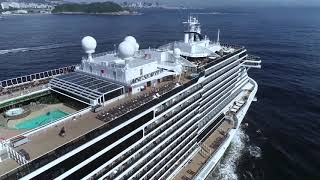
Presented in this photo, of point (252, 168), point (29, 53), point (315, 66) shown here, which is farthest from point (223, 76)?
point (29, 53)

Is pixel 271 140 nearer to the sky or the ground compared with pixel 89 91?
nearer to the ground

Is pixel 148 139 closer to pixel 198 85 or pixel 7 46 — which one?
pixel 198 85

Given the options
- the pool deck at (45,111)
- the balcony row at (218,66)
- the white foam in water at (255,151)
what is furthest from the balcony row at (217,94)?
the pool deck at (45,111)

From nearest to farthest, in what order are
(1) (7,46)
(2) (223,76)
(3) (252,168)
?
(3) (252,168)
(2) (223,76)
(1) (7,46)

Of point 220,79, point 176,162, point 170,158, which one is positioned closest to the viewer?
point 170,158

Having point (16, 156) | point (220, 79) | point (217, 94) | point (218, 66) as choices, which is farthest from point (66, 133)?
point (220, 79)

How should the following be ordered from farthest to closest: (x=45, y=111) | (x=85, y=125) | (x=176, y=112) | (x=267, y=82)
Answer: (x=267, y=82) < (x=176, y=112) < (x=45, y=111) < (x=85, y=125)

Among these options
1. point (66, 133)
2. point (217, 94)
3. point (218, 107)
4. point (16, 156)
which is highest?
point (66, 133)

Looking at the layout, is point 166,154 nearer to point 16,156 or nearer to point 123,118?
point 123,118
